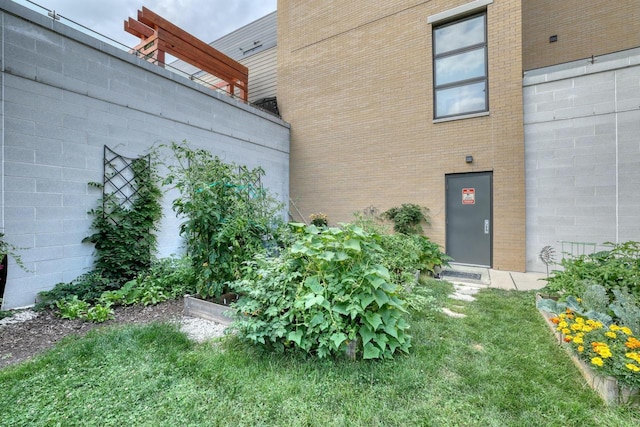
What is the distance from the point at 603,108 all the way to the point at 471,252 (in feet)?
11.2

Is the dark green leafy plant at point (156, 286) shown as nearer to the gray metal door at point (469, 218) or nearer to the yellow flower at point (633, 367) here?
the yellow flower at point (633, 367)

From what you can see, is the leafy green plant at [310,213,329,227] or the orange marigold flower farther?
the leafy green plant at [310,213,329,227]

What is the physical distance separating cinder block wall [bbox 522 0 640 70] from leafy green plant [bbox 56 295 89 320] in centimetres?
1079

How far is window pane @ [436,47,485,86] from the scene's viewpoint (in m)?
6.20

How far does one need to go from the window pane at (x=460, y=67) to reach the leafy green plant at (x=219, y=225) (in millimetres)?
5496

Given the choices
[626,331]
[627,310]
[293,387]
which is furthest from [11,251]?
[627,310]

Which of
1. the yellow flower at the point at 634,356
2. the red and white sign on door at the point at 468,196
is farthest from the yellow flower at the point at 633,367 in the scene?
the red and white sign on door at the point at 468,196

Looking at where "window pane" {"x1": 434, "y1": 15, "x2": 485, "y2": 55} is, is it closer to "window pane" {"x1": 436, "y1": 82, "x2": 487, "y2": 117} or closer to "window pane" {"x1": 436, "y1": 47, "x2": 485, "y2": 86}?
"window pane" {"x1": 436, "y1": 47, "x2": 485, "y2": 86}

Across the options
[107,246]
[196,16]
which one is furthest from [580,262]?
[196,16]

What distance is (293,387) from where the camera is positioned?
194 cm

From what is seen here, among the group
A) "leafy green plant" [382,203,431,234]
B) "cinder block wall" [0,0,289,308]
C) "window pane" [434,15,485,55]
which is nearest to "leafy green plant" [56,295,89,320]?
"cinder block wall" [0,0,289,308]

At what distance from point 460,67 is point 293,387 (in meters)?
7.11

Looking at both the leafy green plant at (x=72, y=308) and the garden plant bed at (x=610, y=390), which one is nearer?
the garden plant bed at (x=610, y=390)

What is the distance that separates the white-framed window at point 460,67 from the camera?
618cm
